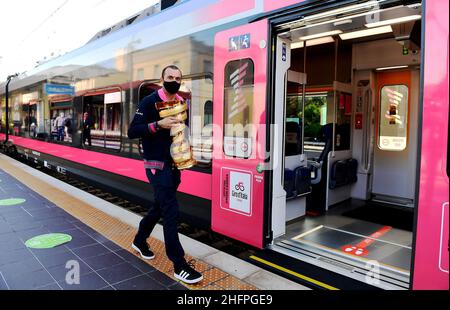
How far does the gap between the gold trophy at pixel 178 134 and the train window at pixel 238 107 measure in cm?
75

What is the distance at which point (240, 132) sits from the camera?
3.59 meters

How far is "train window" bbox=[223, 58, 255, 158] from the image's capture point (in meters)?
3.48

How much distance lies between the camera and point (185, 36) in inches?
168

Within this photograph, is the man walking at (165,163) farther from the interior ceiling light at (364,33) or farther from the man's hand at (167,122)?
the interior ceiling light at (364,33)

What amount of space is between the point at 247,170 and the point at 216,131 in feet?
2.07

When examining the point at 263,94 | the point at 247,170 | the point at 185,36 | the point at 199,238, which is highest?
the point at 185,36

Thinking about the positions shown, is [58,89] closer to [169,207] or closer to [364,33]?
[169,207]

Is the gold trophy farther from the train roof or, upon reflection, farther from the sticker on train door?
the train roof

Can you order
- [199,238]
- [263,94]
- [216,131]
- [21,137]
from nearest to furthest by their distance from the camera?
[263,94], [216,131], [199,238], [21,137]

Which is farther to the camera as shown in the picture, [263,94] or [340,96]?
[340,96]

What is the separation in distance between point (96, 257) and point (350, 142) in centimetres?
434

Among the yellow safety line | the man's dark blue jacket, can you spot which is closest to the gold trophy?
the man's dark blue jacket

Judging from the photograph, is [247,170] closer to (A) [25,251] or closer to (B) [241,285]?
(B) [241,285]
